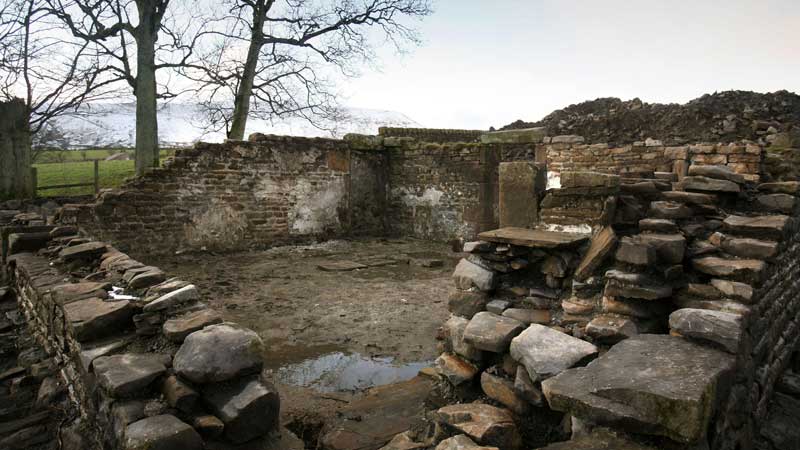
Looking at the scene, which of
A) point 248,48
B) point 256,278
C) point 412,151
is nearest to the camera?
point 256,278

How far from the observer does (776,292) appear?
324 centimetres

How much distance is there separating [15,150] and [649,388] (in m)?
15.5

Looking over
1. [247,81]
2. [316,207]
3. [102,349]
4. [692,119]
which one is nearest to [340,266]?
[316,207]

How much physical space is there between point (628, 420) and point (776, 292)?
87.5 inches

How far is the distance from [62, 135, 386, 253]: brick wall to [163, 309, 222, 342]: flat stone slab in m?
6.05

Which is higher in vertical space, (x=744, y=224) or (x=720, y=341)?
(x=744, y=224)

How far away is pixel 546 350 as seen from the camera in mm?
2482

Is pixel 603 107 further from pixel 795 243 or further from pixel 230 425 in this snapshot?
pixel 230 425

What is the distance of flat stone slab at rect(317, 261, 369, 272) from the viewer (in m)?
7.65

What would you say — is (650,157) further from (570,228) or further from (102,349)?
(102,349)

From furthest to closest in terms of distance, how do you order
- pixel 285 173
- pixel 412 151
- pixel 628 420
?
pixel 412 151, pixel 285 173, pixel 628 420

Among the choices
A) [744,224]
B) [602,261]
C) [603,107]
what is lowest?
[602,261]

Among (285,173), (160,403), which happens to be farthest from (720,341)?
(285,173)

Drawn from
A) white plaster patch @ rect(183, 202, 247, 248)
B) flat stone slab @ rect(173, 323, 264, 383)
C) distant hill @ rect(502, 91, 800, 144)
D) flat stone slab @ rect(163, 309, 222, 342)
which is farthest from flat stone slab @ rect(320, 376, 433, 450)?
distant hill @ rect(502, 91, 800, 144)
